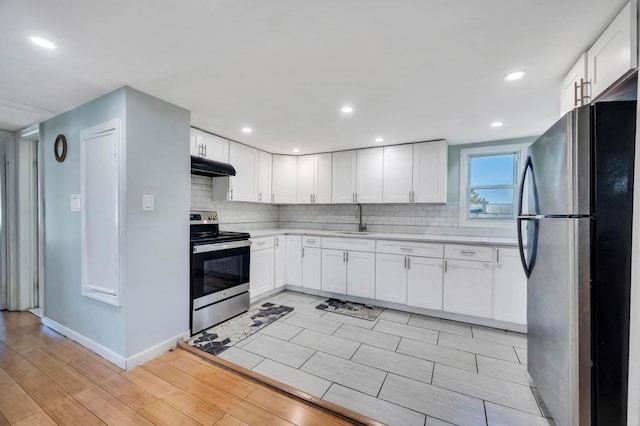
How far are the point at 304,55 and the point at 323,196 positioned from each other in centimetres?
276

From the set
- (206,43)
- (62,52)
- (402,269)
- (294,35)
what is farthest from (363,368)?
(62,52)

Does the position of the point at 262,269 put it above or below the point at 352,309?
above

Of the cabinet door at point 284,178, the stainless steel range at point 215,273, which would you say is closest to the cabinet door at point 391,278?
the stainless steel range at point 215,273

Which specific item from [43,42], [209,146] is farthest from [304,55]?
[209,146]

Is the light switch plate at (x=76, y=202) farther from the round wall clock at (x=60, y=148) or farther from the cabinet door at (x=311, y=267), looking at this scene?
the cabinet door at (x=311, y=267)

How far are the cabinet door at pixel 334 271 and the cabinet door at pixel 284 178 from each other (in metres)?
1.19

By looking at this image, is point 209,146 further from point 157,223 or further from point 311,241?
point 311,241

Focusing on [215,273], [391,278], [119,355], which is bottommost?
[119,355]

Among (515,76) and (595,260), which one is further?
(515,76)

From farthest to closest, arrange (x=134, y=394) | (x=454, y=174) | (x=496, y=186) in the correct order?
(x=454, y=174), (x=496, y=186), (x=134, y=394)

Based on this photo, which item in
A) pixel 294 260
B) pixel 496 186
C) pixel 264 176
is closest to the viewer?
pixel 496 186

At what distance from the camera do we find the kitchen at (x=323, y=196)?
2018mm

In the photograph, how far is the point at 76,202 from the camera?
2486 mm

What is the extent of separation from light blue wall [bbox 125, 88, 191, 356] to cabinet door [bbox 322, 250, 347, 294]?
186 centimetres
